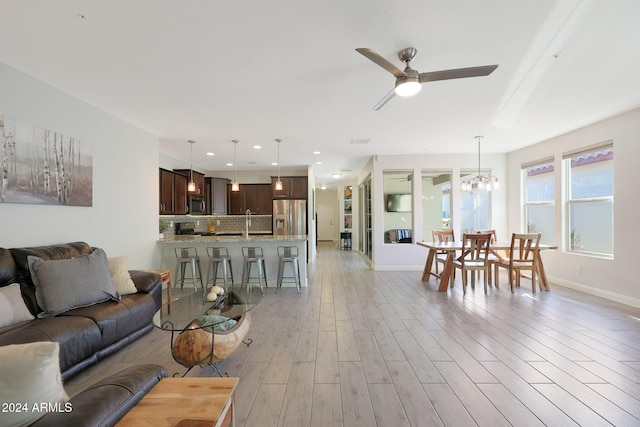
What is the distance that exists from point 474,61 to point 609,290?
4.18m

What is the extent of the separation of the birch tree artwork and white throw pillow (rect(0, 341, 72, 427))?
2646 millimetres

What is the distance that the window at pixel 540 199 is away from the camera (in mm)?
5352

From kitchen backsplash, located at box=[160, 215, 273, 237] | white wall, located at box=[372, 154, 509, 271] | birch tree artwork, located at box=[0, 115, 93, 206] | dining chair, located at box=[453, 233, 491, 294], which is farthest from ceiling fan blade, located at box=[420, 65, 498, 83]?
kitchen backsplash, located at box=[160, 215, 273, 237]

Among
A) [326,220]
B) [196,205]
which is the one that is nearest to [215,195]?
[196,205]

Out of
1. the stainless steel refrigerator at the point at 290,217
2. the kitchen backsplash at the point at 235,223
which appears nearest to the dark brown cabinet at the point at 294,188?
the stainless steel refrigerator at the point at 290,217

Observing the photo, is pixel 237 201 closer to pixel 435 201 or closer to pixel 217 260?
pixel 217 260

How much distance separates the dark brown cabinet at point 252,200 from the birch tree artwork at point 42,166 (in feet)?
15.3

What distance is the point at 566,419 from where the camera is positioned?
5.72 feet

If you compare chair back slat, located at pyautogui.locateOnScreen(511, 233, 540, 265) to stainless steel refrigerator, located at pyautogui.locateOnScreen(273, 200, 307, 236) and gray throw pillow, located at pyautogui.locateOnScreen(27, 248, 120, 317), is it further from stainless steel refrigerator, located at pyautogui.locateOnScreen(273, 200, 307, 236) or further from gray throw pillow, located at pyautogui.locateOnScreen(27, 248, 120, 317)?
gray throw pillow, located at pyautogui.locateOnScreen(27, 248, 120, 317)

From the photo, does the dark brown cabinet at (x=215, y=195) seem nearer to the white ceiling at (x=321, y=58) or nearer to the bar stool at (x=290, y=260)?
the white ceiling at (x=321, y=58)

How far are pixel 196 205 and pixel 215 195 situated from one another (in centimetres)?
79

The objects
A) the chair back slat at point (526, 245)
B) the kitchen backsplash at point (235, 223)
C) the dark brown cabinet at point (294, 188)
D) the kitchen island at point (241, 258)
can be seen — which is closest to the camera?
the chair back slat at point (526, 245)

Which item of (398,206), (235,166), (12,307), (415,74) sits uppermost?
(235,166)

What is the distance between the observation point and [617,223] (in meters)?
4.06
